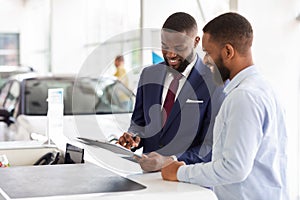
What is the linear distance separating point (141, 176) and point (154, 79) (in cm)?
74

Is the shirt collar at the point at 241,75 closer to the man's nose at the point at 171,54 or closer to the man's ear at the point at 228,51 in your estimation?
the man's ear at the point at 228,51

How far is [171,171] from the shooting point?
2484 millimetres

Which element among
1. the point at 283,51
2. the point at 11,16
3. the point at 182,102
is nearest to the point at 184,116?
the point at 182,102

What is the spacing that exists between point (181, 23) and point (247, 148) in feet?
2.85

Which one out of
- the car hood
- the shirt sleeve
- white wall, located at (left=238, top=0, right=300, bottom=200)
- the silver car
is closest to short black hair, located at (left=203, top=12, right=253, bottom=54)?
the shirt sleeve

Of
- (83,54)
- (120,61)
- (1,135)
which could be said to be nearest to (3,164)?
(1,135)

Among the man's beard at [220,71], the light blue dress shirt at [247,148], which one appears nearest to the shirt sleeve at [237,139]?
the light blue dress shirt at [247,148]

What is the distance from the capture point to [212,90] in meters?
2.90

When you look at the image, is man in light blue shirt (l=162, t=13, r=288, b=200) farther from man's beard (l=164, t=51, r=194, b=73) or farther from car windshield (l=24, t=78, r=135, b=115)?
car windshield (l=24, t=78, r=135, b=115)

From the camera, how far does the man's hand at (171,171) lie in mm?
2477

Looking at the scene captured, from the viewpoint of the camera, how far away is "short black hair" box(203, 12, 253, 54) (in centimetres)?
238

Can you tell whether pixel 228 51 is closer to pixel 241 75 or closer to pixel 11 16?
pixel 241 75

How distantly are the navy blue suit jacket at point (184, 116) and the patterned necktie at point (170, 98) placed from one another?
0.04 meters

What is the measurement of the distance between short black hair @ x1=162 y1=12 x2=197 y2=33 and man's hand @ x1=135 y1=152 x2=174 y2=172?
640 millimetres
